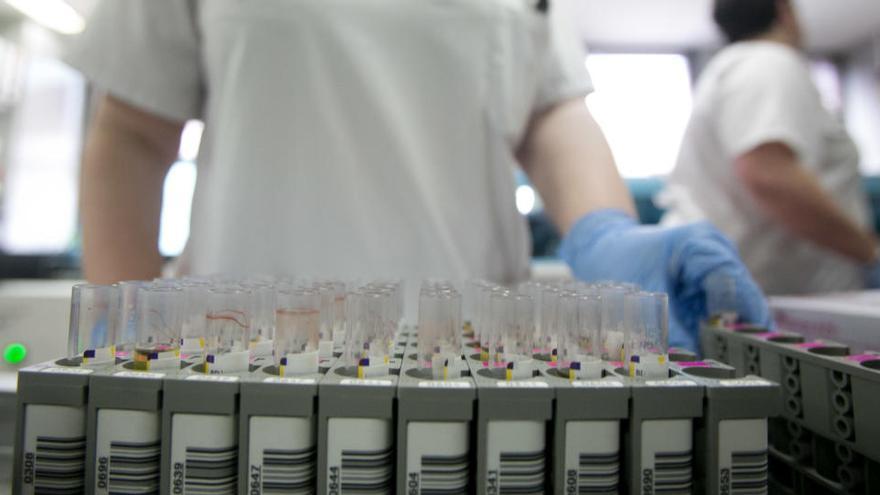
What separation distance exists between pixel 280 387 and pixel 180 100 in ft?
2.81

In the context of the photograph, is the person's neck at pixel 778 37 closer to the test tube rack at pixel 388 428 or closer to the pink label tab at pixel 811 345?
the pink label tab at pixel 811 345

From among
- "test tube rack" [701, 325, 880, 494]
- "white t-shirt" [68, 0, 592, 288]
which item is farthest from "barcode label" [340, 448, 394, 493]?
"white t-shirt" [68, 0, 592, 288]

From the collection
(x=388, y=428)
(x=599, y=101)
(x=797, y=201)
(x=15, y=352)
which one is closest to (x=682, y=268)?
(x=388, y=428)

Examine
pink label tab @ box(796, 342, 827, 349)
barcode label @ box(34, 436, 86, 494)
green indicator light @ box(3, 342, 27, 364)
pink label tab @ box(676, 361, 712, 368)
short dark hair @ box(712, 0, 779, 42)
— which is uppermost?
short dark hair @ box(712, 0, 779, 42)

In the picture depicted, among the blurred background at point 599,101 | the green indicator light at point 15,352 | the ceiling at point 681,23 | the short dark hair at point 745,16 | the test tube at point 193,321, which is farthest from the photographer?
the ceiling at point 681,23

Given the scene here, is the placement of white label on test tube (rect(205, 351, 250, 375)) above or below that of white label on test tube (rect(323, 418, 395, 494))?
above

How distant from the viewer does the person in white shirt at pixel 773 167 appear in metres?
1.53

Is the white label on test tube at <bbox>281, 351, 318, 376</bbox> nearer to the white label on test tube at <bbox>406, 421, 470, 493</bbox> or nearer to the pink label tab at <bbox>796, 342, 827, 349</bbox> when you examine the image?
the white label on test tube at <bbox>406, 421, 470, 493</bbox>

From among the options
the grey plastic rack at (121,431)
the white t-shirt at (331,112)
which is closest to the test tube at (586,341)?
the grey plastic rack at (121,431)

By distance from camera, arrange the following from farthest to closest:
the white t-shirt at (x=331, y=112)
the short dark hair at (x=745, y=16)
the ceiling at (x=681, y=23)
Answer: the ceiling at (x=681, y=23) < the short dark hair at (x=745, y=16) < the white t-shirt at (x=331, y=112)

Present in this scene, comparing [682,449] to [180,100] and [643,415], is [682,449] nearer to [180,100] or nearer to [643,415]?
[643,415]

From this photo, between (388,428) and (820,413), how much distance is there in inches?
16.2

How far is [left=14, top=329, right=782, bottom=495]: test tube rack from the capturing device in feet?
1.36

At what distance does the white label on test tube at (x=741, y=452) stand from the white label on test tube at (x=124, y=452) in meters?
A: 0.47
